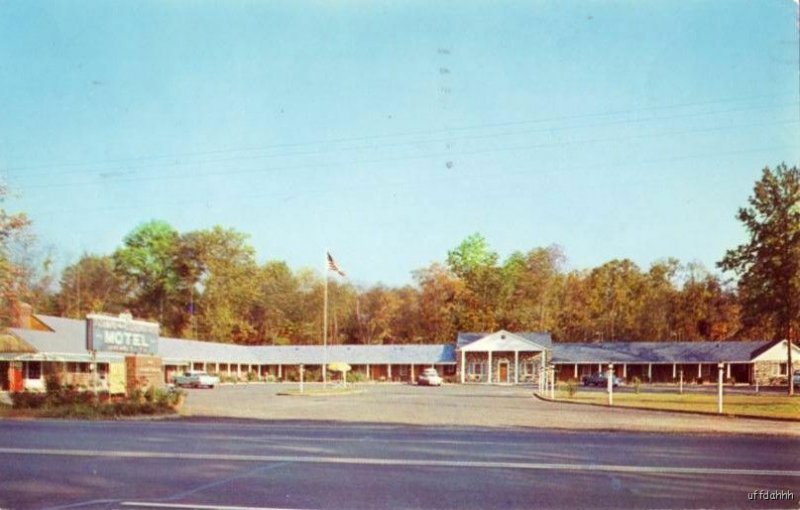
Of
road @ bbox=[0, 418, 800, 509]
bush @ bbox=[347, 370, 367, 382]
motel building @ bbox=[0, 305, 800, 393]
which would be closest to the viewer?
road @ bbox=[0, 418, 800, 509]

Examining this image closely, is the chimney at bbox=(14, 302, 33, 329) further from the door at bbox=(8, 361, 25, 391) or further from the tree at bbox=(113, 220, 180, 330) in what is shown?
the tree at bbox=(113, 220, 180, 330)

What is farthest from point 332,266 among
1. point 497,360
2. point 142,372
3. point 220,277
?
point 220,277

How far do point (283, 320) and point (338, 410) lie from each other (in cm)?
7540

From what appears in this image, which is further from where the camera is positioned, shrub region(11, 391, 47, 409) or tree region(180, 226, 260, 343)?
tree region(180, 226, 260, 343)

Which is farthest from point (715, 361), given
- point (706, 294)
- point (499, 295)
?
point (499, 295)

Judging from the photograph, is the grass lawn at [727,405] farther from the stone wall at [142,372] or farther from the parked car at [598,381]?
the parked car at [598,381]

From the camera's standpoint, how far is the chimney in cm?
4109

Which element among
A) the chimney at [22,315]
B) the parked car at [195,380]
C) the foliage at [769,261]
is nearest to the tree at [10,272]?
the chimney at [22,315]

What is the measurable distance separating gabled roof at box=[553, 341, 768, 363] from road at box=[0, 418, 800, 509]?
5905 cm

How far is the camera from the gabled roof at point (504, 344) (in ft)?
250

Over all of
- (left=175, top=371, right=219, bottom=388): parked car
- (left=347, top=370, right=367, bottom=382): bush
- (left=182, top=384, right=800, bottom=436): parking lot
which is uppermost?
(left=182, top=384, right=800, bottom=436): parking lot

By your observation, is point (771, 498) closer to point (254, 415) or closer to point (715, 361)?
point (254, 415)

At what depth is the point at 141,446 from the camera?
15.8 meters

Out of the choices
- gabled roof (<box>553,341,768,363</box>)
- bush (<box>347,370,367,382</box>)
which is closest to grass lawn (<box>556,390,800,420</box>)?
gabled roof (<box>553,341,768,363</box>)
